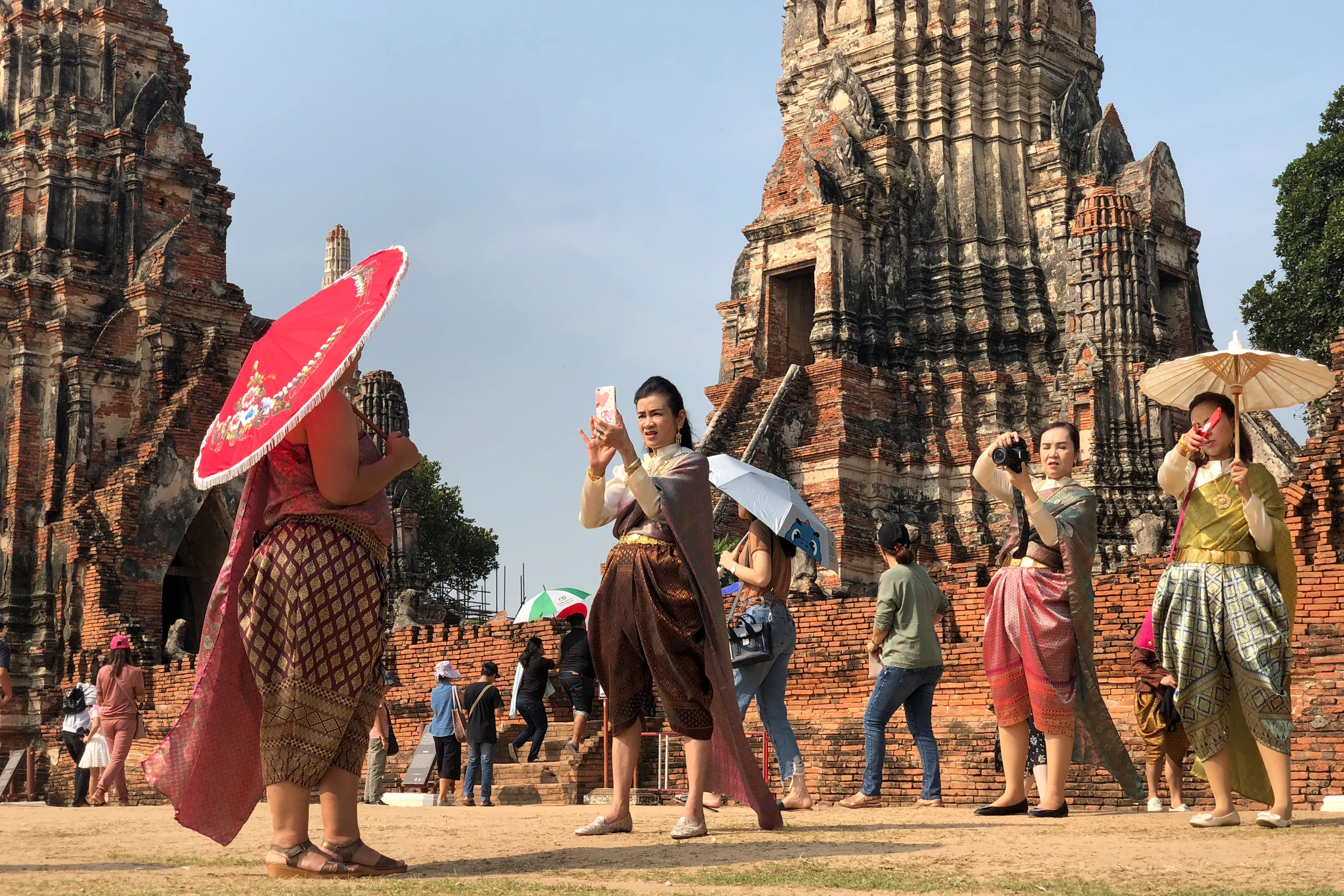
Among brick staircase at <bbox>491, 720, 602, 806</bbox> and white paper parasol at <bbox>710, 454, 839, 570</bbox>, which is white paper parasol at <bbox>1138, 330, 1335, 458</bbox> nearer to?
white paper parasol at <bbox>710, 454, 839, 570</bbox>

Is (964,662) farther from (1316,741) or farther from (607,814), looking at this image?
(607,814)

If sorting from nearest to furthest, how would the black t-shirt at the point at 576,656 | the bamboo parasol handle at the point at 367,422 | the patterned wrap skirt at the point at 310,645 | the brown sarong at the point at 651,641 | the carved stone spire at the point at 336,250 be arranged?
the patterned wrap skirt at the point at 310,645, the bamboo parasol handle at the point at 367,422, the brown sarong at the point at 651,641, the black t-shirt at the point at 576,656, the carved stone spire at the point at 336,250

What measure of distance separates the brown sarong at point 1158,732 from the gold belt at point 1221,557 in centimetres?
196

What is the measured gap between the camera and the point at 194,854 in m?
5.83

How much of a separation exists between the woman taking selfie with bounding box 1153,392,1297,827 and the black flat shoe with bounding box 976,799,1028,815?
0.89m

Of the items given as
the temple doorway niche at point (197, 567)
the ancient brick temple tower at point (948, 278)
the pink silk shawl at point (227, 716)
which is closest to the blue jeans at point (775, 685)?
the pink silk shawl at point (227, 716)

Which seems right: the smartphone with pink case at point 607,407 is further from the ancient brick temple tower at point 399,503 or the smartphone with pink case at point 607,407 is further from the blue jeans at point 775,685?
the ancient brick temple tower at point 399,503

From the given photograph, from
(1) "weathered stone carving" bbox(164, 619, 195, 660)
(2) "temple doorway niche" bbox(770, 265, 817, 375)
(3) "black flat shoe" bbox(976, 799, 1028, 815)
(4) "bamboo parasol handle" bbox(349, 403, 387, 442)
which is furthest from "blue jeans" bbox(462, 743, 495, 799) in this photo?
(2) "temple doorway niche" bbox(770, 265, 817, 375)

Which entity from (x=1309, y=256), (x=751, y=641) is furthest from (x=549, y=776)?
(x=1309, y=256)

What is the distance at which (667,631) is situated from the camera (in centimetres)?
635

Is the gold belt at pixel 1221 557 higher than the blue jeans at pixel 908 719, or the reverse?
the gold belt at pixel 1221 557

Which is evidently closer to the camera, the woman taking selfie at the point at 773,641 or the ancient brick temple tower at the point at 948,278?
the woman taking selfie at the point at 773,641

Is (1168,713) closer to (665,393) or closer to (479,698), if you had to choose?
(665,393)

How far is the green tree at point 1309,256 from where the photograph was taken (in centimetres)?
2717
